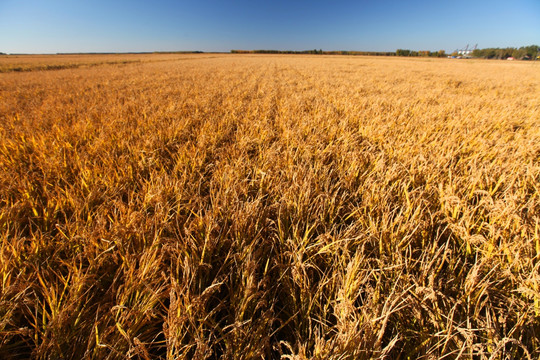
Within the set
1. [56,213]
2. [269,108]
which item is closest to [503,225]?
[56,213]

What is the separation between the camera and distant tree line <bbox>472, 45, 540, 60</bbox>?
69481mm

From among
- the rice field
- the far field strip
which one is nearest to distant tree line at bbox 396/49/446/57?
the far field strip

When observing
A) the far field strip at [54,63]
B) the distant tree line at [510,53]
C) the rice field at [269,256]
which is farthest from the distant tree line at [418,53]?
the rice field at [269,256]

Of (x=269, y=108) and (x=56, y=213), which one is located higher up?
(x=269, y=108)

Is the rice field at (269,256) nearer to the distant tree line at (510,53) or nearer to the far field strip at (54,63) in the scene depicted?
the far field strip at (54,63)

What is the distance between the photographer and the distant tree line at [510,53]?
228 ft

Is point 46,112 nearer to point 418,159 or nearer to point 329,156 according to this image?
point 329,156

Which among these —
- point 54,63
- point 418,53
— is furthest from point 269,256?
point 418,53

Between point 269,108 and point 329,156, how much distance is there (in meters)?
2.47

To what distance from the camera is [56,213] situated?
4.37 feet

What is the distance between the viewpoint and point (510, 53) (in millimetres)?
71812

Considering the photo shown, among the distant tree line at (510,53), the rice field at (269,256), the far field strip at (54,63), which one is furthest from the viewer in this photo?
the distant tree line at (510,53)

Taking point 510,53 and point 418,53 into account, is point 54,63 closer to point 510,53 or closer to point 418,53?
point 418,53

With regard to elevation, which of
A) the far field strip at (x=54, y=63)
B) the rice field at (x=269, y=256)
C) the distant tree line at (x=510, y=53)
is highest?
the distant tree line at (x=510, y=53)
